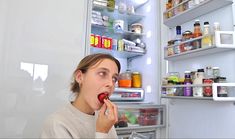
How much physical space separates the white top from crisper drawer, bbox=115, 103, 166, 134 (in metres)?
0.59

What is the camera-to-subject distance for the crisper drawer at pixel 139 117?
4.41ft

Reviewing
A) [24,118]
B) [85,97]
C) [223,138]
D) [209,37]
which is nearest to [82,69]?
[85,97]

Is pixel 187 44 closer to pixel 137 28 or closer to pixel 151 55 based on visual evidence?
pixel 151 55

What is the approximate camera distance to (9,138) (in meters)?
1.02

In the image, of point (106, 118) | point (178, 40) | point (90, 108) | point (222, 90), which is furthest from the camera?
point (178, 40)

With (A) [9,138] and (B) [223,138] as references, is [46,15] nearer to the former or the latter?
(A) [9,138]

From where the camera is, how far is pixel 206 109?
3.81 feet

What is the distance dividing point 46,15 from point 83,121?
74 centimetres

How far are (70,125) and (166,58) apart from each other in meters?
0.91

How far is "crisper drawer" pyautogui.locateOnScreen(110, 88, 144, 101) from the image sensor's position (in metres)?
1.49

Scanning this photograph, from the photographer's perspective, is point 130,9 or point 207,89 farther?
point 130,9

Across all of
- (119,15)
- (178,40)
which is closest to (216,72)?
(178,40)

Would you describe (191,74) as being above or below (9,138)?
above

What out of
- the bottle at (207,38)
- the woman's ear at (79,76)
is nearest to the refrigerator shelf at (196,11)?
the bottle at (207,38)
